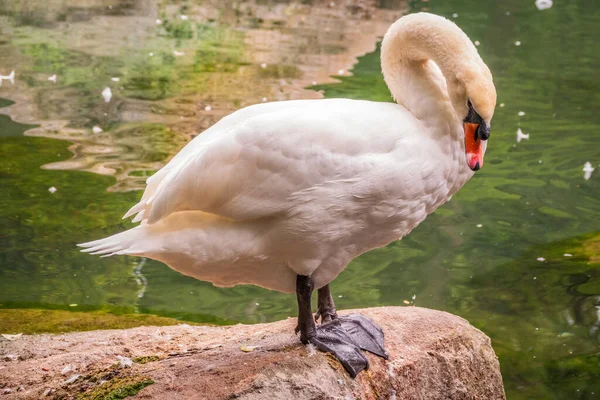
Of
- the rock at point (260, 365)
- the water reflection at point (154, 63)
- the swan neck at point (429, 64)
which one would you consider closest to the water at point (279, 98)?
the water reflection at point (154, 63)

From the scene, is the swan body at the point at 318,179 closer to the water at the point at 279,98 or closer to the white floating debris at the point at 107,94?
the water at the point at 279,98

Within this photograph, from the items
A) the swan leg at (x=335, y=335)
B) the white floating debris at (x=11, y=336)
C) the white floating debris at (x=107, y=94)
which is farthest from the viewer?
the white floating debris at (x=107, y=94)

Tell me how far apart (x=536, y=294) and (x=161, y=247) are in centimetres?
359

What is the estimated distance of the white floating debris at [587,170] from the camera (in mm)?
7973

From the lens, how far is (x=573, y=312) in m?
5.79

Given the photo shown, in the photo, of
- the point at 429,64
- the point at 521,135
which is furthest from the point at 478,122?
the point at 521,135

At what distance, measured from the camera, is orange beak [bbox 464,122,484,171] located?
3.26 metres

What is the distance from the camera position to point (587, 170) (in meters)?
8.08

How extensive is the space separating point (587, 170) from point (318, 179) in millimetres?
5612

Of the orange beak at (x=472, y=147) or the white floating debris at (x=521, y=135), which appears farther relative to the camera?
the white floating debris at (x=521, y=135)

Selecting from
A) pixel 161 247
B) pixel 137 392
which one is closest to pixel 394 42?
pixel 161 247

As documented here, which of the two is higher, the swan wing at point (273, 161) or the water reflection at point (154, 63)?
the swan wing at point (273, 161)

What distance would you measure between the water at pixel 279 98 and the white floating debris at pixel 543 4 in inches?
31.6

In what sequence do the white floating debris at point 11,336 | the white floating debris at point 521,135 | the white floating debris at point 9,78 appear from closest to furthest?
the white floating debris at point 11,336 → the white floating debris at point 521,135 → the white floating debris at point 9,78
